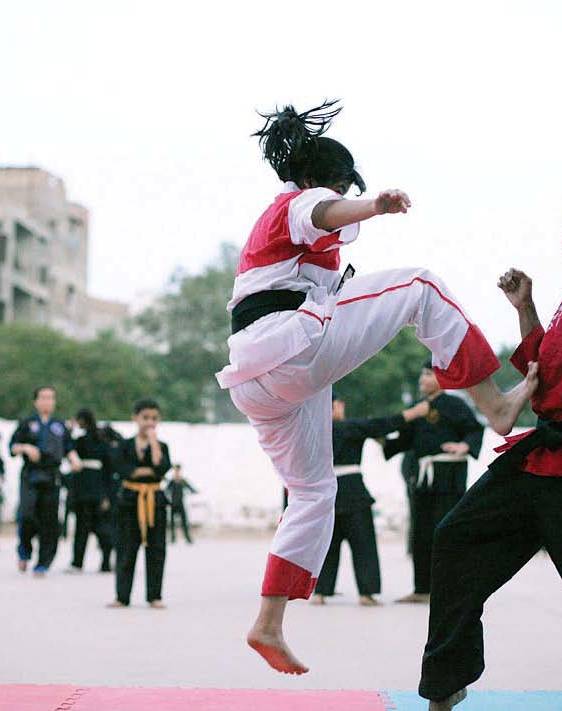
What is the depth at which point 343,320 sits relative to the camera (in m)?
4.45

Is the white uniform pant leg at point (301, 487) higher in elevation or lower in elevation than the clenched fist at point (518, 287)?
lower

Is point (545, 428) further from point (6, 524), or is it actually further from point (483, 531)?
point (6, 524)

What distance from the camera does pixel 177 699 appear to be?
511 cm

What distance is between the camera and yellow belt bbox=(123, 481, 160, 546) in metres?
9.83

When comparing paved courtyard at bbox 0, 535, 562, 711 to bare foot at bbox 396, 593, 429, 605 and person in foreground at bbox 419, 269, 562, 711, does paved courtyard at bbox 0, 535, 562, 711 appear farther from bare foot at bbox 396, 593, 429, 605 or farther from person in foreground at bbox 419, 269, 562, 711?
person in foreground at bbox 419, 269, 562, 711

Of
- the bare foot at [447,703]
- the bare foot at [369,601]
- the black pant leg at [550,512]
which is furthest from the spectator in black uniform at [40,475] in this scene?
the black pant leg at [550,512]

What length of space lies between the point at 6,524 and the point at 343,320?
23.3 metres

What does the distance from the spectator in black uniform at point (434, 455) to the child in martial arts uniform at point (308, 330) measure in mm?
5691

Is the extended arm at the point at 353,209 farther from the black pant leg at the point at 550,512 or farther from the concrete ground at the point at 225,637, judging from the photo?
the concrete ground at the point at 225,637

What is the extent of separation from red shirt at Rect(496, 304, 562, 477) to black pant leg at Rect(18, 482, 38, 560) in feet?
32.3

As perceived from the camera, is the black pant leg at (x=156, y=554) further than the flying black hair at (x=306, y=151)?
Yes

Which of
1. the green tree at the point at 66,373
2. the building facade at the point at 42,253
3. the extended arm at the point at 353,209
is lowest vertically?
the extended arm at the point at 353,209

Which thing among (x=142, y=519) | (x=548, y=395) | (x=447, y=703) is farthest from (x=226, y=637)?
(x=548, y=395)

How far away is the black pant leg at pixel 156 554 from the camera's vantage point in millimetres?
9789
